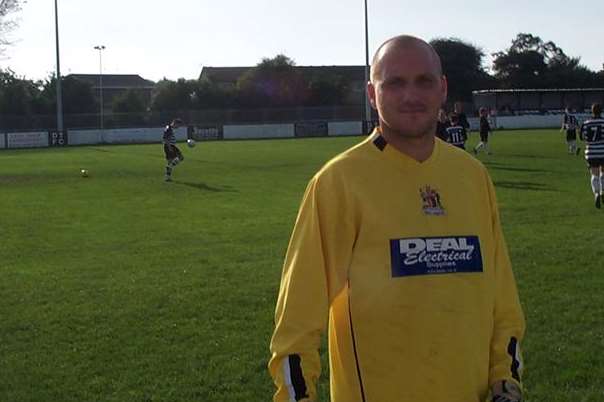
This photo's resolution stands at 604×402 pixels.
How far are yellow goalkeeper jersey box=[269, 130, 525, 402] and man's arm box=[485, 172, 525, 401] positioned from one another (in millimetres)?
113

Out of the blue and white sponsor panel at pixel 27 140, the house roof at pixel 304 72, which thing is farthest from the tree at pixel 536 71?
the blue and white sponsor panel at pixel 27 140

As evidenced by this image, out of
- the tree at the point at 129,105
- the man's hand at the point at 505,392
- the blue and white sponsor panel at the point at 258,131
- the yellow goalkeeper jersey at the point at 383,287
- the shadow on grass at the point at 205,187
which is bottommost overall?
the shadow on grass at the point at 205,187

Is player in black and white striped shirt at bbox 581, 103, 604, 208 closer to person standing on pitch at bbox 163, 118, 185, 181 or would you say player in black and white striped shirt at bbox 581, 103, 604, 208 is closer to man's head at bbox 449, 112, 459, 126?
man's head at bbox 449, 112, 459, 126

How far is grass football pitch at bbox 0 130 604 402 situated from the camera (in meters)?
6.70

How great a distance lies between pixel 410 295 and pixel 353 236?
0.28m

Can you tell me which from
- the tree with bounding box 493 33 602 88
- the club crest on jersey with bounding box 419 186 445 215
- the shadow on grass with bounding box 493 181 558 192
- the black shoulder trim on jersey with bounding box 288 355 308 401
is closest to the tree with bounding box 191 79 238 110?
the tree with bounding box 493 33 602 88

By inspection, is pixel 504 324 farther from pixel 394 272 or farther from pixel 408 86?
pixel 408 86

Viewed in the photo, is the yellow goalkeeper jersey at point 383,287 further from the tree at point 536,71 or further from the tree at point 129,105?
the tree at point 536,71

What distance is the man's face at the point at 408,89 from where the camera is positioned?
3184mm

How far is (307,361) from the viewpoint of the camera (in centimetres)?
301

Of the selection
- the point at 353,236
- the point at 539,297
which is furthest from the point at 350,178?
the point at 539,297

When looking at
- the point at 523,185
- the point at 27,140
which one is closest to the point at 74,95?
the point at 27,140

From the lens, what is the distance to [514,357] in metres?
3.35

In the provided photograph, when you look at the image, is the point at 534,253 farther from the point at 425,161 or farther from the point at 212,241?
the point at 425,161
